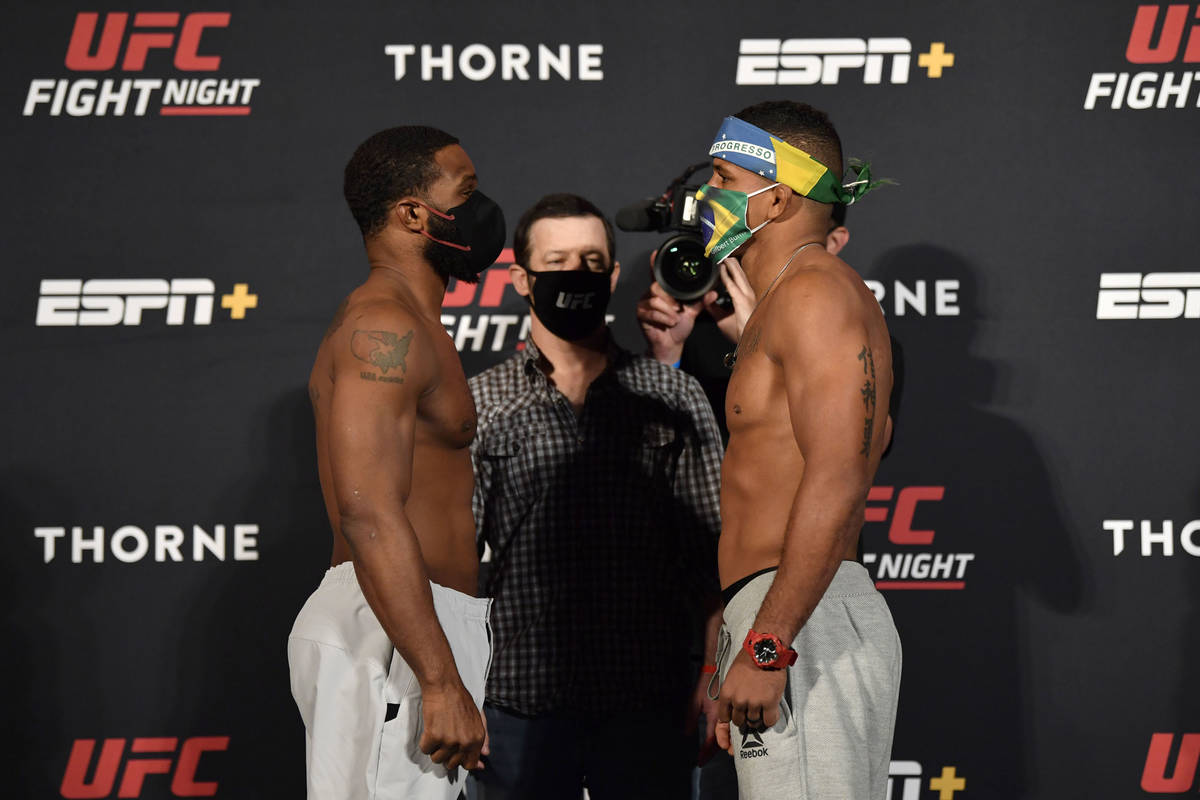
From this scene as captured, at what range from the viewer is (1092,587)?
3000 mm

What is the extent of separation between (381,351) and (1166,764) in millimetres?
2530

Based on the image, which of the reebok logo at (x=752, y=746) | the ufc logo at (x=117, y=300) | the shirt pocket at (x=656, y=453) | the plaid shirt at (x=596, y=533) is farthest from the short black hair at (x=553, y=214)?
the reebok logo at (x=752, y=746)

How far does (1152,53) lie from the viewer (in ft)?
9.96

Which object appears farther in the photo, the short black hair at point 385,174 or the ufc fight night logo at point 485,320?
the ufc fight night logo at point 485,320

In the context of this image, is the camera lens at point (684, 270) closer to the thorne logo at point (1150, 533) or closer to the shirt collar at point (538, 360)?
the shirt collar at point (538, 360)

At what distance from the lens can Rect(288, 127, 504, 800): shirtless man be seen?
66.9 inches

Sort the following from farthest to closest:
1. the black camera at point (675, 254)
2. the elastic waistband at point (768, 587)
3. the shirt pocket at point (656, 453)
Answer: the black camera at point (675, 254) → the shirt pocket at point (656, 453) → the elastic waistband at point (768, 587)

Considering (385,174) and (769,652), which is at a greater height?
(385,174)

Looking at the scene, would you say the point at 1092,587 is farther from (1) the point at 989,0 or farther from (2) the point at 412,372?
(2) the point at 412,372

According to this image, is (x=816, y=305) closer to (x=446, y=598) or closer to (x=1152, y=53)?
(x=446, y=598)

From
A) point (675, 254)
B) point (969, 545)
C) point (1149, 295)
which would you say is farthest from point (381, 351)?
point (1149, 295)

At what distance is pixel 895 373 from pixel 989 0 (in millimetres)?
1199

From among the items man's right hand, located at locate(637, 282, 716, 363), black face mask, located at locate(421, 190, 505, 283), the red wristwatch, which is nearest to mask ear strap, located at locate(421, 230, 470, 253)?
black face mask, located at locate(421, 190, 505, 283)

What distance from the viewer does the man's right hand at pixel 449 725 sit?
1.72m
